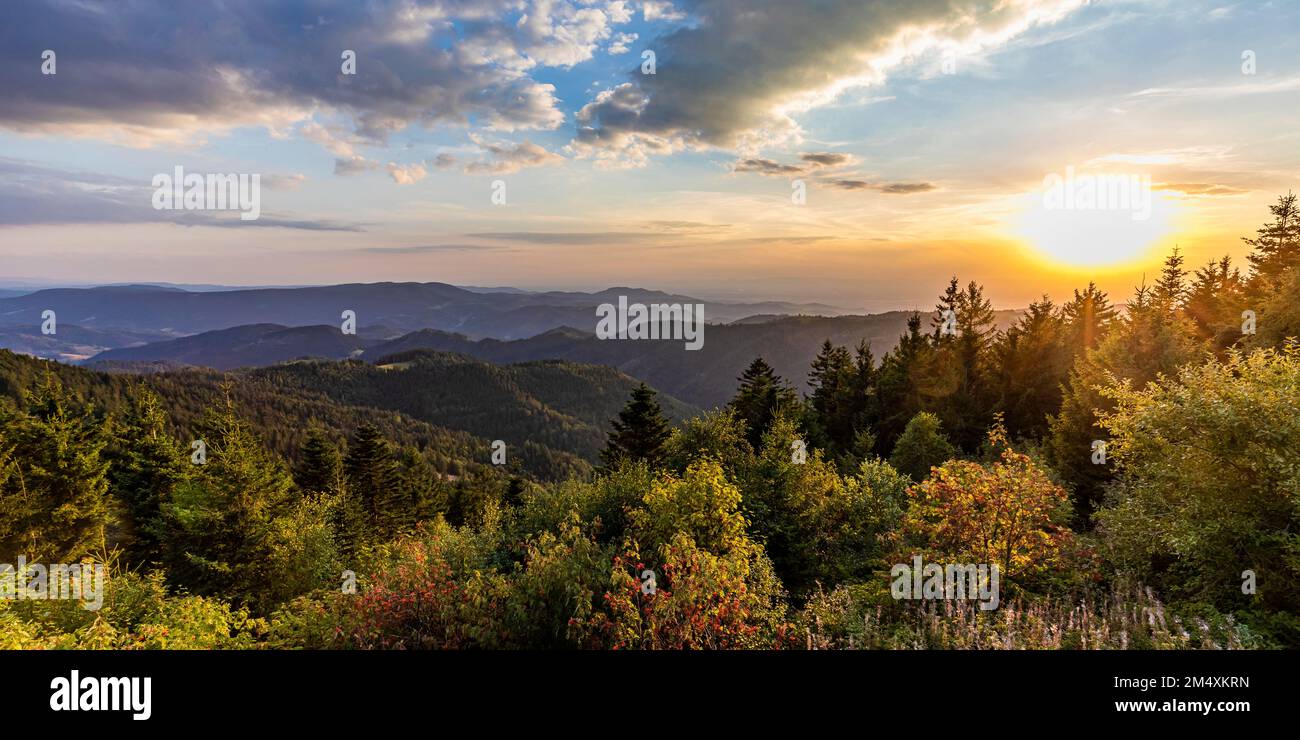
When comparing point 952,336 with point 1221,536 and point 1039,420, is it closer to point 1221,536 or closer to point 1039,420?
point 1039,420

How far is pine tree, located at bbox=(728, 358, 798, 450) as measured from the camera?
49.2 m

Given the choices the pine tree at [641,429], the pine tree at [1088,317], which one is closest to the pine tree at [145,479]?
the pine tree at [641,429]

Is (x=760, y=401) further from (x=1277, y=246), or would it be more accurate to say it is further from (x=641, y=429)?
(x=1277, y=246)

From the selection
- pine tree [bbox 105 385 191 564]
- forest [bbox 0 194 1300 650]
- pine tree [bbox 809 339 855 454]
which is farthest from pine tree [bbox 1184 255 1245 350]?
pine tree [bbox 105 385 191 564]

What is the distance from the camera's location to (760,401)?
50.9 meters

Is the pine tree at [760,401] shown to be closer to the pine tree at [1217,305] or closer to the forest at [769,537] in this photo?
the forest at [769,537]

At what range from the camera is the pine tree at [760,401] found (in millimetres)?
49213

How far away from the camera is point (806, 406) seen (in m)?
54.8

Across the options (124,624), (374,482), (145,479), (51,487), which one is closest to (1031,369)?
(124,624)

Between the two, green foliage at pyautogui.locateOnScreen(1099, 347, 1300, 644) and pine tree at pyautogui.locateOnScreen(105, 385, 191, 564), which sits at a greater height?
green foliage at pyautogui.locateOnScreen(1099, 347, 1300, 644)

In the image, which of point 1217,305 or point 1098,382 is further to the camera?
point 1217,305

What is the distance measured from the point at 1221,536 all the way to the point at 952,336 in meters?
44.9

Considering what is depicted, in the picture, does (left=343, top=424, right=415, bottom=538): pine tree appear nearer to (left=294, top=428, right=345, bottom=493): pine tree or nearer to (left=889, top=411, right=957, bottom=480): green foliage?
(left=294, top=428, right=345, bottom=493): pine tree
